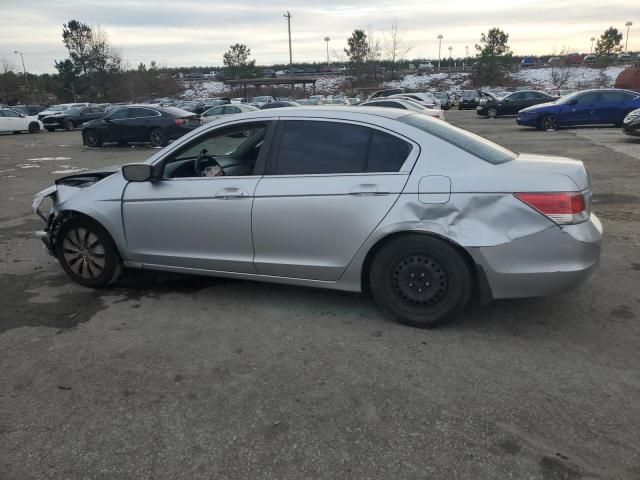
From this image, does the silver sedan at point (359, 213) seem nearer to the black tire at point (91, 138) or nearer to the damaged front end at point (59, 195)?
the damaged front end at point (59, 195)

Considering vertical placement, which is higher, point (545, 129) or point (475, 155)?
point (475, 155)

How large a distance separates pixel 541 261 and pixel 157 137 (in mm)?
17339

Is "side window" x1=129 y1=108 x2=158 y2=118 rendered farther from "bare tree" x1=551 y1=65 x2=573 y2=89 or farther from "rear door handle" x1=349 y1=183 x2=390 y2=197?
"bare tree" x1=551 y1=65 x2=573 y2=89

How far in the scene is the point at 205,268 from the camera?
4.33 meters

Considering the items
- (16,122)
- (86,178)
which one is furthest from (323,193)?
(16,122)

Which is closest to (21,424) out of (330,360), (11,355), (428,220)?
(11,355)

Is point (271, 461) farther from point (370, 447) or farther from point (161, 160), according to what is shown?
point (161, 160)

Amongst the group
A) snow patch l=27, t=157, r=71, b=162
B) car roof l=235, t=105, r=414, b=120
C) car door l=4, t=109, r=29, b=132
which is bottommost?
snow patch l=27, t=157, r=71, b=162

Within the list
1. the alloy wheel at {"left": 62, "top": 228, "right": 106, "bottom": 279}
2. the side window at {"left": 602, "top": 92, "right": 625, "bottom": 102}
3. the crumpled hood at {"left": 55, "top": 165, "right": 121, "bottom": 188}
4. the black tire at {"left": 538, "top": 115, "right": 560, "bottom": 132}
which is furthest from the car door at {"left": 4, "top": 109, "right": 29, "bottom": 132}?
the side window at {"left": 602, "top": 92, "right": 625, "bottom": 102}

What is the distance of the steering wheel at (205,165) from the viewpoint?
15.0 feet

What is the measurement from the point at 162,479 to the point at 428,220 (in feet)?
7.30

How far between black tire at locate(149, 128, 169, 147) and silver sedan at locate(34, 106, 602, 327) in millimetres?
14764

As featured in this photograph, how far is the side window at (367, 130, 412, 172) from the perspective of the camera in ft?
12.2

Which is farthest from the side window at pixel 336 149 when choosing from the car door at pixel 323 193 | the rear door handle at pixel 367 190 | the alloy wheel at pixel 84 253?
the alloy wheel at pixel 84 253
